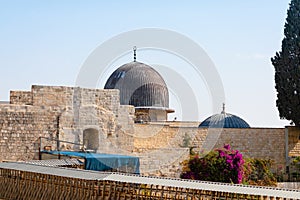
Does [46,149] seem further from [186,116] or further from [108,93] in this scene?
[186,116]

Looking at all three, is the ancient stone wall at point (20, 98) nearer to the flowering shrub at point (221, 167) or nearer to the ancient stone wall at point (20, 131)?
the ancient stone wall at point (20, 131)

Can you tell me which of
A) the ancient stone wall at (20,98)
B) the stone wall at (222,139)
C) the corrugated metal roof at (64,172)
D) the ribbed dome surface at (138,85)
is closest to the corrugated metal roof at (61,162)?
the corrugated metal roof at (64,172)

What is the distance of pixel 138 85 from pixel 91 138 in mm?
7254

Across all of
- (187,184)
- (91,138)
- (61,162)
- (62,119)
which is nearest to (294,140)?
(91,138)

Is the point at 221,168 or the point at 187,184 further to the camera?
the point at 221,168

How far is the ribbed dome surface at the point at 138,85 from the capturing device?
26375 mm

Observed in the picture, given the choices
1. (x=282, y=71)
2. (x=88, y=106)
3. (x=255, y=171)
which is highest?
(x=282, y=71)

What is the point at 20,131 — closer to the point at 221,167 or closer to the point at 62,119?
the point at 62,119

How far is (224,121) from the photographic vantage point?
968 inches

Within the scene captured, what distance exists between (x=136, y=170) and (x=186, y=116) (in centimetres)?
1026

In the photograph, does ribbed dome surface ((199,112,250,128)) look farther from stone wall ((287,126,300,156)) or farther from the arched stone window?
the arched stone window

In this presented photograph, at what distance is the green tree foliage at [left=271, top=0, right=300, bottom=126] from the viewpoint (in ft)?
69.8

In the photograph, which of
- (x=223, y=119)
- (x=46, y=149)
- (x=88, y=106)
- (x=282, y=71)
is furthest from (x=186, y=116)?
(x=46, y=149)

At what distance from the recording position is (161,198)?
22.6ft
